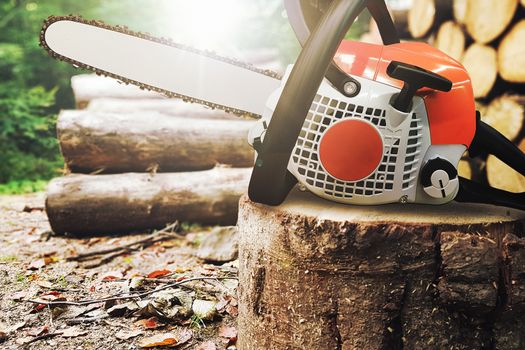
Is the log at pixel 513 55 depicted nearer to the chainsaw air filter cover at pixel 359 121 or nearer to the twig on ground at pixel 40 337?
the chainsaw air filter cover at pixel 359 121

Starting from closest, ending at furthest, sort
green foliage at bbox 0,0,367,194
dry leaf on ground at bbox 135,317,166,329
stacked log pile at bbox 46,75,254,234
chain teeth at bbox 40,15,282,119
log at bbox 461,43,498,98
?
chain teeth at bbox 40,15,282,119
dry leaf on ground at bbox 135,317,166,329
log at bbox 461,43,498,98
stacked log pile at bbox 46,75,254,234
green foliage at bbox 0,0,367,194

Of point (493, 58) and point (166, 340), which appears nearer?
point (166, 340)

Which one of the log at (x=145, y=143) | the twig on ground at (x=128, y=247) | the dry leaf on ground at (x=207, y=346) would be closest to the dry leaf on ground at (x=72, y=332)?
the dry leaf on ground at (x=207, y=346)

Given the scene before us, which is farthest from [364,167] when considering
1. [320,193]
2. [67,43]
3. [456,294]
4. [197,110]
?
[197,110]

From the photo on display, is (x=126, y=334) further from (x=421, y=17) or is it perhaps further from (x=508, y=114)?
(x=421, y=17)

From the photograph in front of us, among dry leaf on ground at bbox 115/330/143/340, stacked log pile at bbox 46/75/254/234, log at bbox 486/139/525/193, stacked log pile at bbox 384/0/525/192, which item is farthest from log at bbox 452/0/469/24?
dry leaf on ground at bbox 115/330/143/340

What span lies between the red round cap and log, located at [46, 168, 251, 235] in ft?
5.88

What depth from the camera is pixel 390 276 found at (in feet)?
3.54

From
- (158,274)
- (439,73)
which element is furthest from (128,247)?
(439,73)

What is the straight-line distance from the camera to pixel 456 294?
1.07 m

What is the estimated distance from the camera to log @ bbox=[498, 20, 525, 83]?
2146 millimetres

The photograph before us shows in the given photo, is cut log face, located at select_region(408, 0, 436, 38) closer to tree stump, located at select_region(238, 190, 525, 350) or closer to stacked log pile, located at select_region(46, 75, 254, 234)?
stacked log pile, located at select_region(46, 75, 254, 234)

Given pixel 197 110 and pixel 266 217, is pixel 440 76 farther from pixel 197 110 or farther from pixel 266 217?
pixel 197 110

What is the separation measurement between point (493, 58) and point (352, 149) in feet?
5.73
